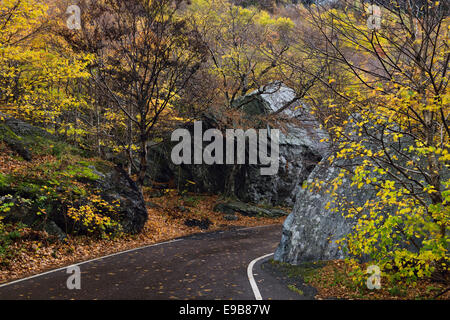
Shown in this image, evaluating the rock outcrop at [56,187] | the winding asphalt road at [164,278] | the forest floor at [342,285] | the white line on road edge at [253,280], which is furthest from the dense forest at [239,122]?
the winding asphalt road at [164,278]

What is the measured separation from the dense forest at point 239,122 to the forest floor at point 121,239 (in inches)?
3.8

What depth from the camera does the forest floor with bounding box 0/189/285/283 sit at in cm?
972

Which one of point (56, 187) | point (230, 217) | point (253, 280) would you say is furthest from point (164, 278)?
point (230, 217)

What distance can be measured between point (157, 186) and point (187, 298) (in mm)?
20958

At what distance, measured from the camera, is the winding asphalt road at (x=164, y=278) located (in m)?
6.99

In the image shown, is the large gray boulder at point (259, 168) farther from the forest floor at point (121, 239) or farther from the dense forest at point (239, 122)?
the forest floor at point (121, 239)

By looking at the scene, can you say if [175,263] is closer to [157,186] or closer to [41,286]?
[41,286]

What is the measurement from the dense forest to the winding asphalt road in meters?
1.74

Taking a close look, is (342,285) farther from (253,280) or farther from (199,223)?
(199,223)

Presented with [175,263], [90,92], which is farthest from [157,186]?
[175,263]

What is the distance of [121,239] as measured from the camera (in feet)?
45.9

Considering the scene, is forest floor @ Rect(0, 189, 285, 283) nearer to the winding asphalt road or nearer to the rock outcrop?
the rock outcrop

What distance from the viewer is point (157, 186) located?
27094 millimetres
